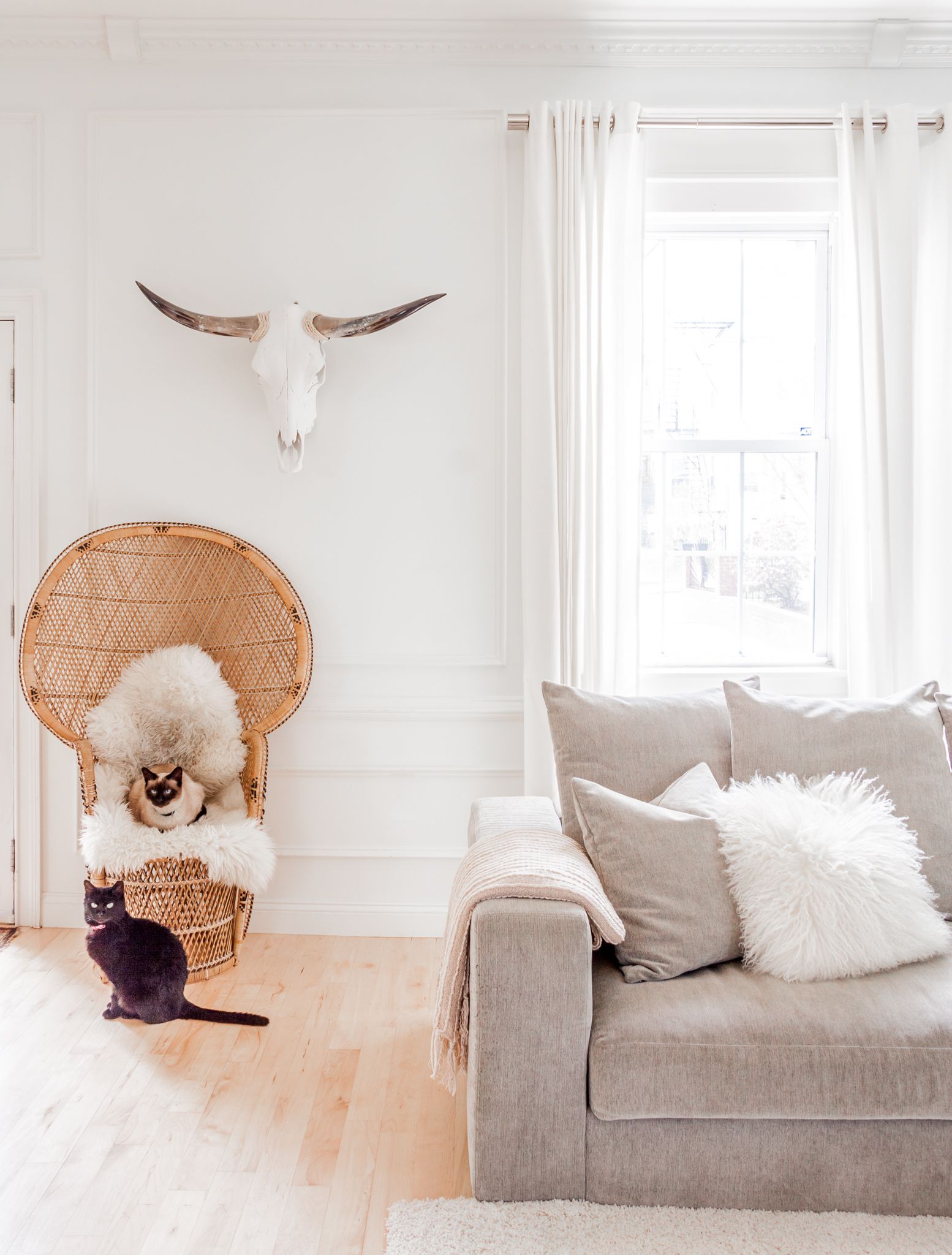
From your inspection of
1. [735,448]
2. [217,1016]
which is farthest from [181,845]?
[735,448]

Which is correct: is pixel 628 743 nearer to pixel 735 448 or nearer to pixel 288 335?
pixel 735 448

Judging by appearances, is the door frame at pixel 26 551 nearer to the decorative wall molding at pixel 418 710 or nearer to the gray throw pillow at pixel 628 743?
the decorative wall molding at pixel 418 710

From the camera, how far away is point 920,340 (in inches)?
108

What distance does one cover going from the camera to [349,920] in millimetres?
2834

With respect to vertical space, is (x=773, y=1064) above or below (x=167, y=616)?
below

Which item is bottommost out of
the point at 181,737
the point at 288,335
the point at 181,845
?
the point at 181,845

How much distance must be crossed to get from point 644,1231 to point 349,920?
1.52 meters

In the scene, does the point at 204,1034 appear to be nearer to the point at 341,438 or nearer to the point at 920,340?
the point at 341,438

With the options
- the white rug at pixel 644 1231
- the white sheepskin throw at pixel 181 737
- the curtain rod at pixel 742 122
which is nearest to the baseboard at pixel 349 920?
the white sheepskin throw at pixel 181 737

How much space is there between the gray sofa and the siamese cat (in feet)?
4.09

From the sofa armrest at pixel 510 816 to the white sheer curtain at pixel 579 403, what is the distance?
55 centimetres

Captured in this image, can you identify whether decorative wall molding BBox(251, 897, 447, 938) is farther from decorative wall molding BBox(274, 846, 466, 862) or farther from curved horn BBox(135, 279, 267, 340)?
curved horn BBox(135, 279, 267, 340)

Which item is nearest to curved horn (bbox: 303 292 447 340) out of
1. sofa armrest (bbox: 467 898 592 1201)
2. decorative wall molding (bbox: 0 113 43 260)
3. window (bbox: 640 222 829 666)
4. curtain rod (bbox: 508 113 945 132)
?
curtain rod (bbox: 508 113 945 132)

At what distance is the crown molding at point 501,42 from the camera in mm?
2668
